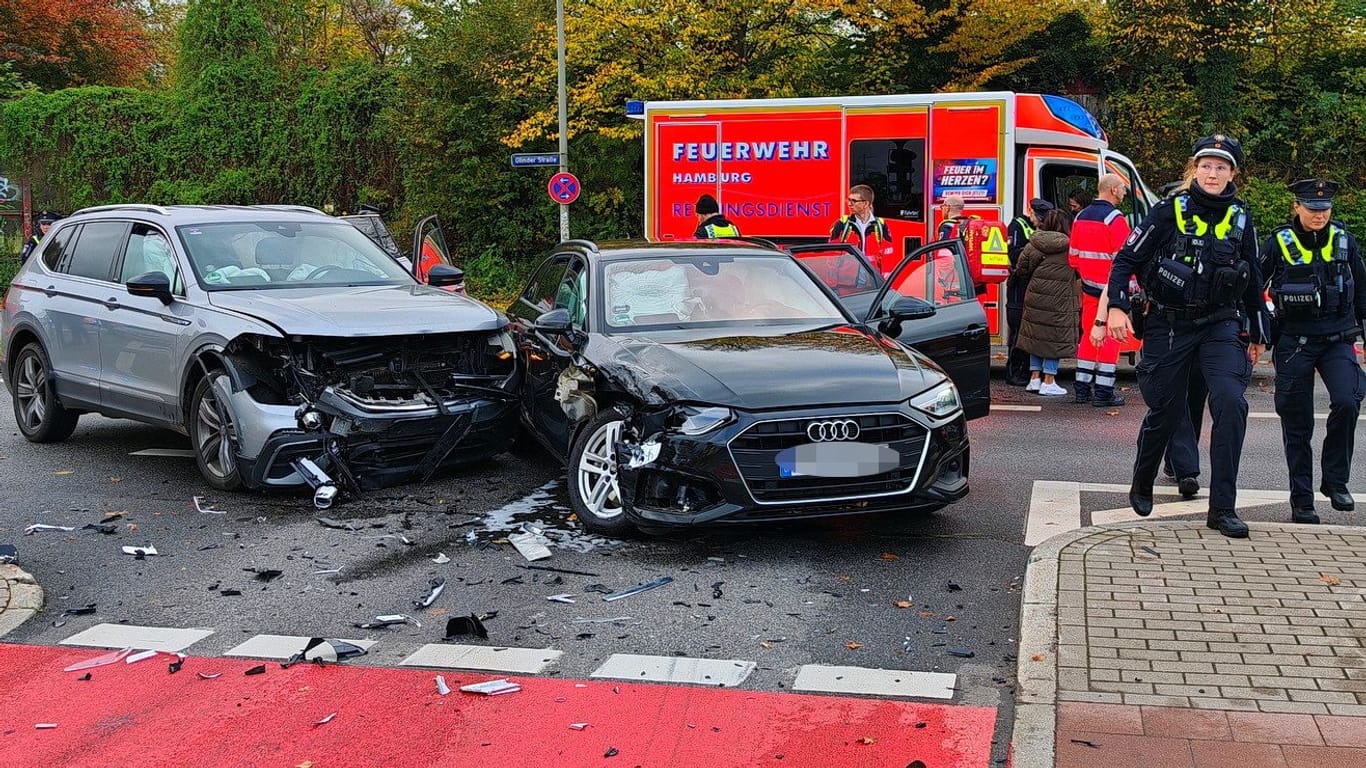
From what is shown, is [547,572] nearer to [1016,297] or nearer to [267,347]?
[267,347]

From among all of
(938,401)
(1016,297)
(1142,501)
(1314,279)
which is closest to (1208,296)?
(1314,279)

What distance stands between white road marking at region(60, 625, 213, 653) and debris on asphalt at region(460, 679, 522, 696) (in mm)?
1327

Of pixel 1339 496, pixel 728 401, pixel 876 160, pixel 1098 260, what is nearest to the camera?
pixel 728 401

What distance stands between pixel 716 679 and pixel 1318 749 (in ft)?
6.48

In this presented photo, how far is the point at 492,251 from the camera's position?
95.7 ft

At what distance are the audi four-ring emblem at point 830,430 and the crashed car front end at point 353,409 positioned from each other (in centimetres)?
263

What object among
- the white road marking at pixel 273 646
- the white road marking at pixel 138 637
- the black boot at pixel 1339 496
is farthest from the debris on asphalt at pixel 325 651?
the black boot at pixel 1339 496

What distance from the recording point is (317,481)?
7.70 metres

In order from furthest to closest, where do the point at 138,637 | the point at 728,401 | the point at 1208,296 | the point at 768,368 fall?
1. the point at 768,368
2. the point at 1208,296
3. the point at 728,401
4. the point at 138,637

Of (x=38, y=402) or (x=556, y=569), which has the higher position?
(x=38, y=402)

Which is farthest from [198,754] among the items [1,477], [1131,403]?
[1131,403]

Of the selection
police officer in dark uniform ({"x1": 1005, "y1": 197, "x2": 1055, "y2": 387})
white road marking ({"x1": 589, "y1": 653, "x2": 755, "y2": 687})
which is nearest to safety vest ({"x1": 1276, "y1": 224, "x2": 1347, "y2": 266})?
white road marking ({"x1": 589, "y1": 653, "x2": 755, "y2": 687})

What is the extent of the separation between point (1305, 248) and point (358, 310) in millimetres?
5274

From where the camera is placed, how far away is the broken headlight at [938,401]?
21.7 feet
